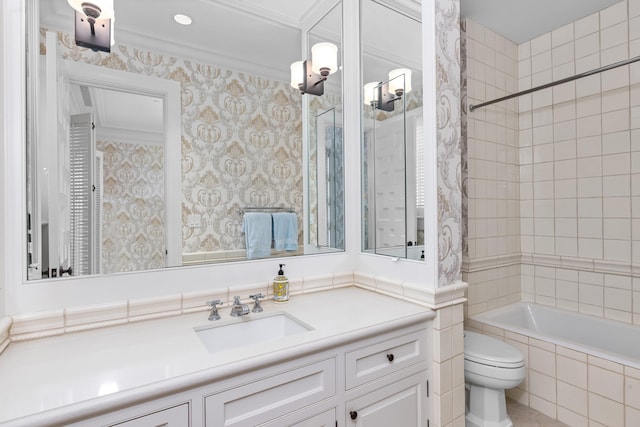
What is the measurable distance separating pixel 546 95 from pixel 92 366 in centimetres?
320

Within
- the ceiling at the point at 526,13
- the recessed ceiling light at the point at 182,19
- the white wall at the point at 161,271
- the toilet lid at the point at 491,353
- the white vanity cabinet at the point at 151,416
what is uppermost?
the ceiling at the point at 526,13

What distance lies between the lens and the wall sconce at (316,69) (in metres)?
1.68

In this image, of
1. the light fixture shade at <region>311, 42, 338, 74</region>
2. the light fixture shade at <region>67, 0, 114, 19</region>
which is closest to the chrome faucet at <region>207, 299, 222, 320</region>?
the light fixture shade at <region>67, 0, 114, 19</region>

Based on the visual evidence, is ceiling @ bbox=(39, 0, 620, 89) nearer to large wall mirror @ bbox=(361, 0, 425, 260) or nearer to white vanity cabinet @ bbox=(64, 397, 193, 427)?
large wall mirror @ bbox=(361, 0, 425, 260)

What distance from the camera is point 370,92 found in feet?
5.90

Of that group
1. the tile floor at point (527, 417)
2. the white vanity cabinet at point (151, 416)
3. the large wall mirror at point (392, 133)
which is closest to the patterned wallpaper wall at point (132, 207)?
the white vanity cabinet at point (151, 416)

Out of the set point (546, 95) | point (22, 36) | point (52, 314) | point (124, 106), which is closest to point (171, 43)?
point (124, 106)

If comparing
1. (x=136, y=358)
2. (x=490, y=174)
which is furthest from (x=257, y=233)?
(x=490, y=174)

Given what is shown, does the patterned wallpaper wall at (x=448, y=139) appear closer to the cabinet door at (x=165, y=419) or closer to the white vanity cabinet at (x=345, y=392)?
the white vanity cabinet at (x=345, y=392)

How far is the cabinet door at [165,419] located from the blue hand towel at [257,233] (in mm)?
746

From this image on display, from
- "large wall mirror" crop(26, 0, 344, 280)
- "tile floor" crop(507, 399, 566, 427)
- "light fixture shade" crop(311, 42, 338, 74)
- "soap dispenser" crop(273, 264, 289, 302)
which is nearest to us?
"large wall mirror" crop(26, 0, 344, 280)

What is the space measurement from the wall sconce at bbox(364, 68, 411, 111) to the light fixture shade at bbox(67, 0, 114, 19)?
1224 mm

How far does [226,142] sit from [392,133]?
0.86 metres

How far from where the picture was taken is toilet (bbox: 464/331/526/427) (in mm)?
1625
